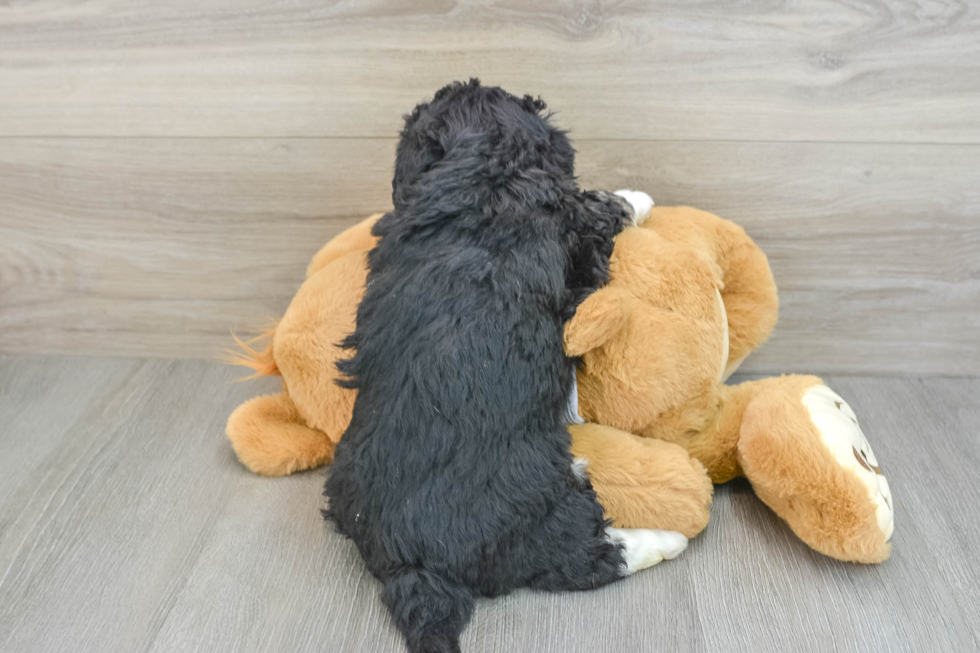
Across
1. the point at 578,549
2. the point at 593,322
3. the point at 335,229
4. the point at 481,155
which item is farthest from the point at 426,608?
the point at 335,229

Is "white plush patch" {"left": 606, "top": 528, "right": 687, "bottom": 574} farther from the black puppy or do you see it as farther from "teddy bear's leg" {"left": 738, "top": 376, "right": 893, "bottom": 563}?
"teddy bear's leg" {"left": 738, "top": 376, "right": 893, "bottom": 563}

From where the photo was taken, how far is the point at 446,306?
0.62 m

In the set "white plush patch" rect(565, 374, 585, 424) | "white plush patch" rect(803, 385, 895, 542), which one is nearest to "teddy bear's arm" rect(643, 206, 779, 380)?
"white plush patch" rect(803, 385, 895, 542)

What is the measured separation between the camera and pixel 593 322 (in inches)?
25.1

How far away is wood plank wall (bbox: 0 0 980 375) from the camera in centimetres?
84

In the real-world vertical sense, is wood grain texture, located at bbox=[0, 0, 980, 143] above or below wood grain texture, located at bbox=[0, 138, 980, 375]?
above

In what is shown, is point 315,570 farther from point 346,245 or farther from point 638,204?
point 638,204

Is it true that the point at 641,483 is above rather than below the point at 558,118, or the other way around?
below

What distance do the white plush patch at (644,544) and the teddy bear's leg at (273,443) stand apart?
1.18 ft

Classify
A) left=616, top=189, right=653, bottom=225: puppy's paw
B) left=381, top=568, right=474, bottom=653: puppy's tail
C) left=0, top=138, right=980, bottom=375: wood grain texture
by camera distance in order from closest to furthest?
1. left=381, top=568, right=474, bottom=653: puppy's tail
2. left=616, top=189, right=653, bottom=225: puppy's paw
3. left=0, top=138, right=980, bottom=375: wood grain texture

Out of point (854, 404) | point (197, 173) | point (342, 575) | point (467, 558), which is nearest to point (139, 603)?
point (342, 575)

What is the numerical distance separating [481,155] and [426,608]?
40 cm

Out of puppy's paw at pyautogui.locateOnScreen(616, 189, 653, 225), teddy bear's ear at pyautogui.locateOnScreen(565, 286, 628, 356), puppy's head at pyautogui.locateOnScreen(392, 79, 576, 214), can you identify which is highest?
puppy's head at pyautogui.locateOnScreen(392, 79, 576, 214)

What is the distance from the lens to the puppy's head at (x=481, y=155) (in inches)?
25.4
